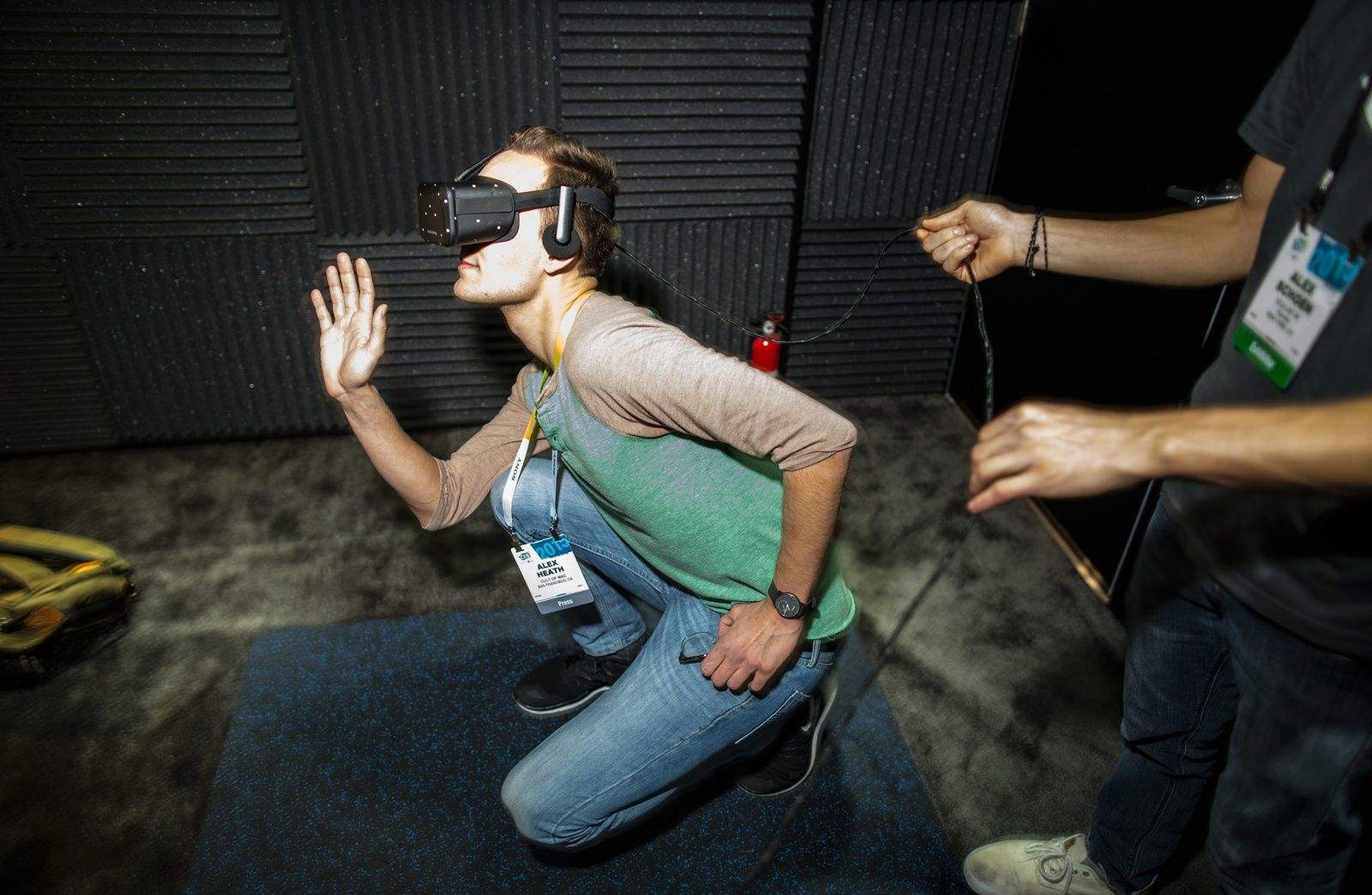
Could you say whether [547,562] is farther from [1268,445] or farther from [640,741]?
[1268,445]

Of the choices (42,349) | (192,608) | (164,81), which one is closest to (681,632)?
(192,608)

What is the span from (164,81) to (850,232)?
7.59 ft

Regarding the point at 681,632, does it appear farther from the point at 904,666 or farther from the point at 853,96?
the point at 853,96

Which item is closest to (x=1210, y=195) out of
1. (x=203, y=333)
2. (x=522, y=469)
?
(x=522, y=469)

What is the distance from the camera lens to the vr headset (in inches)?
64.3

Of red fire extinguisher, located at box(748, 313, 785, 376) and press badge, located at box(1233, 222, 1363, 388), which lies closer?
press badge, located at box(1233, 222, 1363, 388)

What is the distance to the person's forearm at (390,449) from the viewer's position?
1811 mm

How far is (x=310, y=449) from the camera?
3.32m

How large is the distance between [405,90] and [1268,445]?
2.64 m

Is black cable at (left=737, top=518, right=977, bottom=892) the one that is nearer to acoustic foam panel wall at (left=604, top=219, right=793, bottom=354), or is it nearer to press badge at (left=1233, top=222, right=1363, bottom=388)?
press badge at (left=1233, top=222, right=1363, bottom=388)

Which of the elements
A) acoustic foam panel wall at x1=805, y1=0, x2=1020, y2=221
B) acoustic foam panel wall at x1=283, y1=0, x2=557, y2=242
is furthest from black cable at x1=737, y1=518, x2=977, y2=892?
acoustic foam panel wall at x1=283, y1=0, x2=557, y2=242

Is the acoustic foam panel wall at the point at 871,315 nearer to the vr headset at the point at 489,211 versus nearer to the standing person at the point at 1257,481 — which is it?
the standing person at the point at 1257,481

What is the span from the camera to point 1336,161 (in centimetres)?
113

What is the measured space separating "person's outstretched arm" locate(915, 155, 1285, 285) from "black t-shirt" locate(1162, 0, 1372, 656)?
157 millimetres
